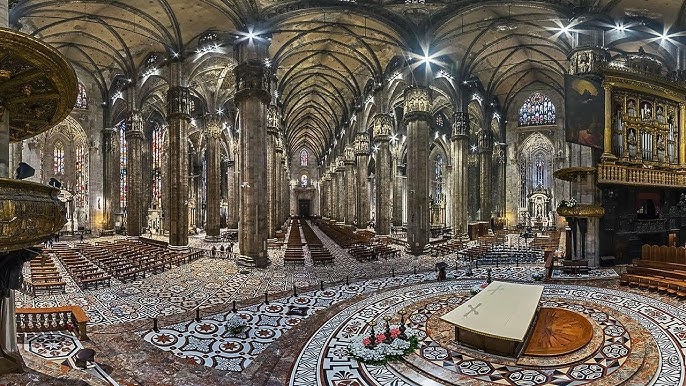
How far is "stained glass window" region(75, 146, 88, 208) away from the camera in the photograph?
37188mm

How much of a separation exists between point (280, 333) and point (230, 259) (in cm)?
Answer: 1259

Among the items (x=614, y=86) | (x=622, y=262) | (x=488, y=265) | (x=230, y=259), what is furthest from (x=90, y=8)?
(x=622, y=262)

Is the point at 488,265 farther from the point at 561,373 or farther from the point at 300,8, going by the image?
the point at 300,8

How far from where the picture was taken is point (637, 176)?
1661cm

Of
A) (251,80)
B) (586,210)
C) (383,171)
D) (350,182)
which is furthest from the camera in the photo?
(350,182)

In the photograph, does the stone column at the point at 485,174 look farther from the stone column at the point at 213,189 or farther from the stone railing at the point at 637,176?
the stone column at the point at 213,189

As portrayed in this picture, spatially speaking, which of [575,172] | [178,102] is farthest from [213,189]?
[575,172]

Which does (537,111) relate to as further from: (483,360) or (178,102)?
(483,360)

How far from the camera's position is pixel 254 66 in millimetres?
18734

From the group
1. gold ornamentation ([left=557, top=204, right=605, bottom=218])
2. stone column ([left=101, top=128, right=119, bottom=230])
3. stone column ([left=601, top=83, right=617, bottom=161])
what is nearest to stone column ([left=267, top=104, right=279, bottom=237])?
stone column ([left=101, top=128, right=119, bottom=230])

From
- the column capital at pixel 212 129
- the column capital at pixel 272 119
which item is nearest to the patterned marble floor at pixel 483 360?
the column capital at pixel 272 119

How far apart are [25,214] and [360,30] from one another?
23683mm

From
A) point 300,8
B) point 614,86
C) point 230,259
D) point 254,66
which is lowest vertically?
point 230,259

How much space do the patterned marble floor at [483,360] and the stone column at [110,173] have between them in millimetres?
32226
